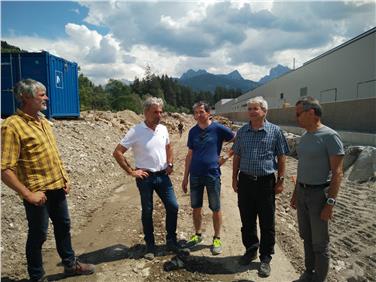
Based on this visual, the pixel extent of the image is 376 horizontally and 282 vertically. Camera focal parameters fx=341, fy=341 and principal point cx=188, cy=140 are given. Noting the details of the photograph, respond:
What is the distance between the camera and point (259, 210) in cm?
419

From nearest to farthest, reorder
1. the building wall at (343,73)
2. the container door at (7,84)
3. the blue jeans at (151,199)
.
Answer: the blue jeans at (151,199) → the container door at (7,84) → the building wall at (343,73)

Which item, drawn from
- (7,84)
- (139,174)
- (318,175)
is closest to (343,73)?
(7,84)

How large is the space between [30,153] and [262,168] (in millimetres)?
2578

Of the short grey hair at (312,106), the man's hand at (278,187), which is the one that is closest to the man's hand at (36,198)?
the man's hand at (278,187)

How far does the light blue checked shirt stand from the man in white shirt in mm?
1116

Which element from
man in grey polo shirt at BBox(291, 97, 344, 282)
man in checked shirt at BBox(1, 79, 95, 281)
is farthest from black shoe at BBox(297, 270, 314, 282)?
man in checked shirt at BBox(1, 79, 95, 281)

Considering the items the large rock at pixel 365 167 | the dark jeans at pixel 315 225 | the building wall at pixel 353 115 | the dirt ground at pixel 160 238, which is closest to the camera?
the dark jeans at pixel 315 225

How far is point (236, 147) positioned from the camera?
436 centimetres

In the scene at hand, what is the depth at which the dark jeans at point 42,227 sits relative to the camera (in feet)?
12.0

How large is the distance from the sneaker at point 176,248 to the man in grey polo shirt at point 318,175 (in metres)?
1.66

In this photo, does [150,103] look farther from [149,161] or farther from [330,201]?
[330,201]

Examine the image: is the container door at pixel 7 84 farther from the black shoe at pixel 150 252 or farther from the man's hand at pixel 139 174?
the black shoe at pixel 150 252

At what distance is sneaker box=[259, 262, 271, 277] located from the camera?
4.10m

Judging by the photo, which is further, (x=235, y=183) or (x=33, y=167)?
(x=235, y=183)
